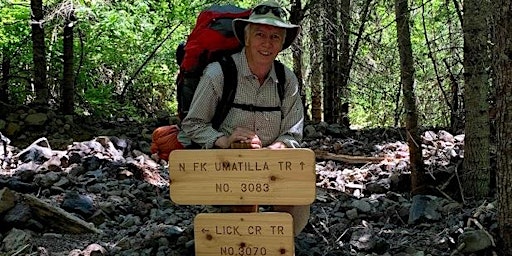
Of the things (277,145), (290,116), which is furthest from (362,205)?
(277,145)

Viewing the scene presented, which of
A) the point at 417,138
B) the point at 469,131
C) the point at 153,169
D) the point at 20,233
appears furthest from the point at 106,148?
the point at 469,131

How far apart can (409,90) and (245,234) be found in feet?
9.17

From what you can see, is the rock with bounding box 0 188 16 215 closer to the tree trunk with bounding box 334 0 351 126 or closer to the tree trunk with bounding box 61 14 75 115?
the tree trunk with bounding box 61 14 75 115

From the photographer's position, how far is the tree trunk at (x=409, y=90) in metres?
5.55

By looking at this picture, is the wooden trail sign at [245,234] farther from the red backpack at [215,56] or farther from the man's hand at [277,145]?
the red backpack at [215,56]

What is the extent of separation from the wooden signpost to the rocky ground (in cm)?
86

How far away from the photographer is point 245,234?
333 centimetres

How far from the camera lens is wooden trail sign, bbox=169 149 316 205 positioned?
3.18 metres

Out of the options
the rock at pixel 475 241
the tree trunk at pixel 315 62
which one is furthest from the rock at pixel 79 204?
the tree trunk at pixel 315 62

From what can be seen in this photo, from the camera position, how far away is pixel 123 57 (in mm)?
14375

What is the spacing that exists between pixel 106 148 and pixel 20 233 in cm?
372

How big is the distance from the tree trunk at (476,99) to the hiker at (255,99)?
232 centimetres

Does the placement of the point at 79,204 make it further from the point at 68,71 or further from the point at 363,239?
the point at 68,71

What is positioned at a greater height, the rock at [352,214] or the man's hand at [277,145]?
the man's hand at [277,145]
